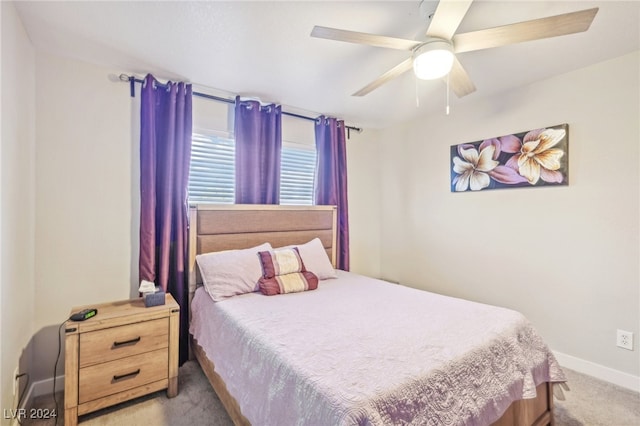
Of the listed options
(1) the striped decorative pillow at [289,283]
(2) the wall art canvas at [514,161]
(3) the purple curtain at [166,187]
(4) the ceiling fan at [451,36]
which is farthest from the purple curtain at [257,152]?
(2) the wall art canvas at [514,161]

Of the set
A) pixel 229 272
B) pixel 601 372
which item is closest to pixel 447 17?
pixel 229 272

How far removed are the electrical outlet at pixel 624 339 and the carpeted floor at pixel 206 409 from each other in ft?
0.99

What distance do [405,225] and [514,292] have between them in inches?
54.2

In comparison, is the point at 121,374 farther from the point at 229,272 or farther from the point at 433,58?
the point at 433,58

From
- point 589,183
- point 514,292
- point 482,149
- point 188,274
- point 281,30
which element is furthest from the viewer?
point 482,149

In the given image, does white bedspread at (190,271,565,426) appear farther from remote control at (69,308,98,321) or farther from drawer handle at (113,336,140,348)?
remote control at (69,308,98,321)

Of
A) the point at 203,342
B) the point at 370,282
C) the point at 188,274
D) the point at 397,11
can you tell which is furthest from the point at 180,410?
the point at 397,11

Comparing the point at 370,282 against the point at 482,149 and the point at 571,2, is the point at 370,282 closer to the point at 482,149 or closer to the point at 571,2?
the point at 482,149

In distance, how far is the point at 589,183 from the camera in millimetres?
2287

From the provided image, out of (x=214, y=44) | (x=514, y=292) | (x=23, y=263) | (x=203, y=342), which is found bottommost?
(x=203, y=342)

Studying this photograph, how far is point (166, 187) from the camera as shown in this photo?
7.80ft

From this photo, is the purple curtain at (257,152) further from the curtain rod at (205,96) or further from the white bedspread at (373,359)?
the white bedspread at (373,359)

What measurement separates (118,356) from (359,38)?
2.38 m

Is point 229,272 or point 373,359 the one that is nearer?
point 373,359
